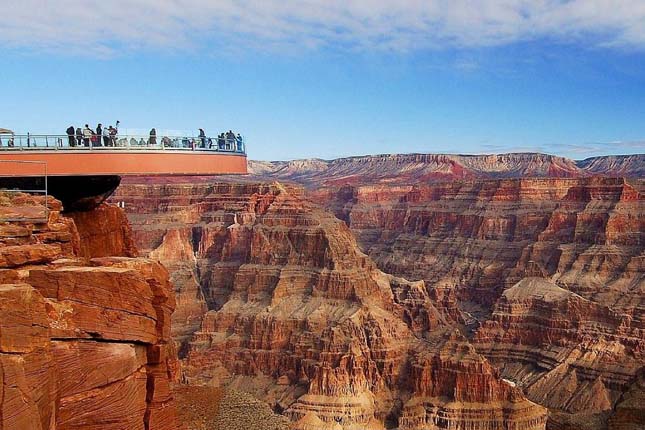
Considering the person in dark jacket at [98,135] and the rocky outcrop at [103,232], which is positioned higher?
the person in dark jacket at [98,135]

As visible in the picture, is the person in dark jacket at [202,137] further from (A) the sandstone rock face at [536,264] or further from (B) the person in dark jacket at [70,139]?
(A) the sandstone rock face at [536,264]

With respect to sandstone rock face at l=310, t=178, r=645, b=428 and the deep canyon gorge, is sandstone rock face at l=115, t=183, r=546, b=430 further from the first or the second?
sandstone rock face at l=310, t=178, r=645, b=428

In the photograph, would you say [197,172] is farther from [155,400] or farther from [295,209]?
[295,209]

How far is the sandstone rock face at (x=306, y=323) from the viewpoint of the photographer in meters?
66.1

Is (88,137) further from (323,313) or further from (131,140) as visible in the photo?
(323,313)

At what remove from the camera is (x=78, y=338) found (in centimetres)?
1471

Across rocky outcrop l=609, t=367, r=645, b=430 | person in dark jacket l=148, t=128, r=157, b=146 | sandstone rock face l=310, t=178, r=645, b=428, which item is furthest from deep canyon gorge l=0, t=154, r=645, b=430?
person in dark jacket l=148, t=128, r=157, b=146

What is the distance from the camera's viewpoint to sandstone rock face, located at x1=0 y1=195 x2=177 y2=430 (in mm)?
12781

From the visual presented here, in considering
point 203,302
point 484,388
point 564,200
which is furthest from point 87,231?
point 564,200

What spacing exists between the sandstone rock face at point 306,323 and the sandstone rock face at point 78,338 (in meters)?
49.9

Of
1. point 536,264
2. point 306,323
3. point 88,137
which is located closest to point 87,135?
point 88,137

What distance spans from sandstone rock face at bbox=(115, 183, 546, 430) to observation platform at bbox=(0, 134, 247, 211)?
141 feet

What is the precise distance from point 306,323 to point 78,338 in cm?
6306

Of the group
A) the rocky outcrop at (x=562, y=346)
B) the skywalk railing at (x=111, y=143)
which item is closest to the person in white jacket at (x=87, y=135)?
the skywalk railing at (x=111, y=143)
